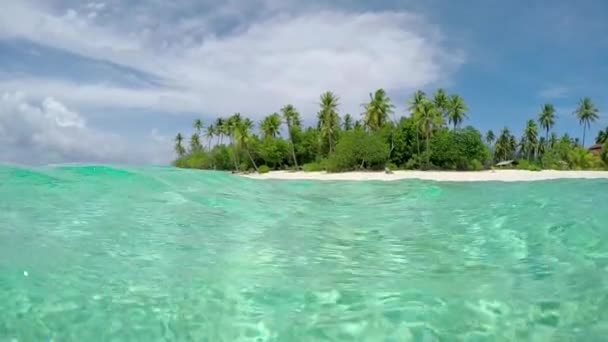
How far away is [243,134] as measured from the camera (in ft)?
215

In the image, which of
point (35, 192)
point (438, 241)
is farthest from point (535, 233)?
point (35, 192)

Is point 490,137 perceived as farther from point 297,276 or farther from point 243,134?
point 297,276

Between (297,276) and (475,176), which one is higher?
(475,176)

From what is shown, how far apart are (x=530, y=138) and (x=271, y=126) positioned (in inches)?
1576

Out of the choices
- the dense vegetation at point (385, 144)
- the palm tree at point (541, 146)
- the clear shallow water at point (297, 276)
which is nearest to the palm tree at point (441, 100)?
the dense vegetation at point (385, 144)

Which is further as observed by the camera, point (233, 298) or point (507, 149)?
point (507, 149)

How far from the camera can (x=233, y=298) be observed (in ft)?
17.5

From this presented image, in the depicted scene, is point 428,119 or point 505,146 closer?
point 428,119

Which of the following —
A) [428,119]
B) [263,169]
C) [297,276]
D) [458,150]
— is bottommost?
[297,276]

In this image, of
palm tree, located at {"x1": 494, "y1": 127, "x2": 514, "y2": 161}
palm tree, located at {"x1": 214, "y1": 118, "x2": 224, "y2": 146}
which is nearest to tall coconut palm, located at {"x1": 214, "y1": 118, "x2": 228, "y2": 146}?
palm tree, located at {"x1": 214, "y1": 118, "x2": 224, "y2": 146}

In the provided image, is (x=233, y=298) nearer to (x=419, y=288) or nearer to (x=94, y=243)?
(x=419, y=288)

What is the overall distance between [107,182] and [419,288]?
1469 cm

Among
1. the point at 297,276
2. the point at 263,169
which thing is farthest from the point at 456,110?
the point at 297,276

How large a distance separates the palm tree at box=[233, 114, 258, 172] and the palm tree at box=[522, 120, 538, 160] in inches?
1651
